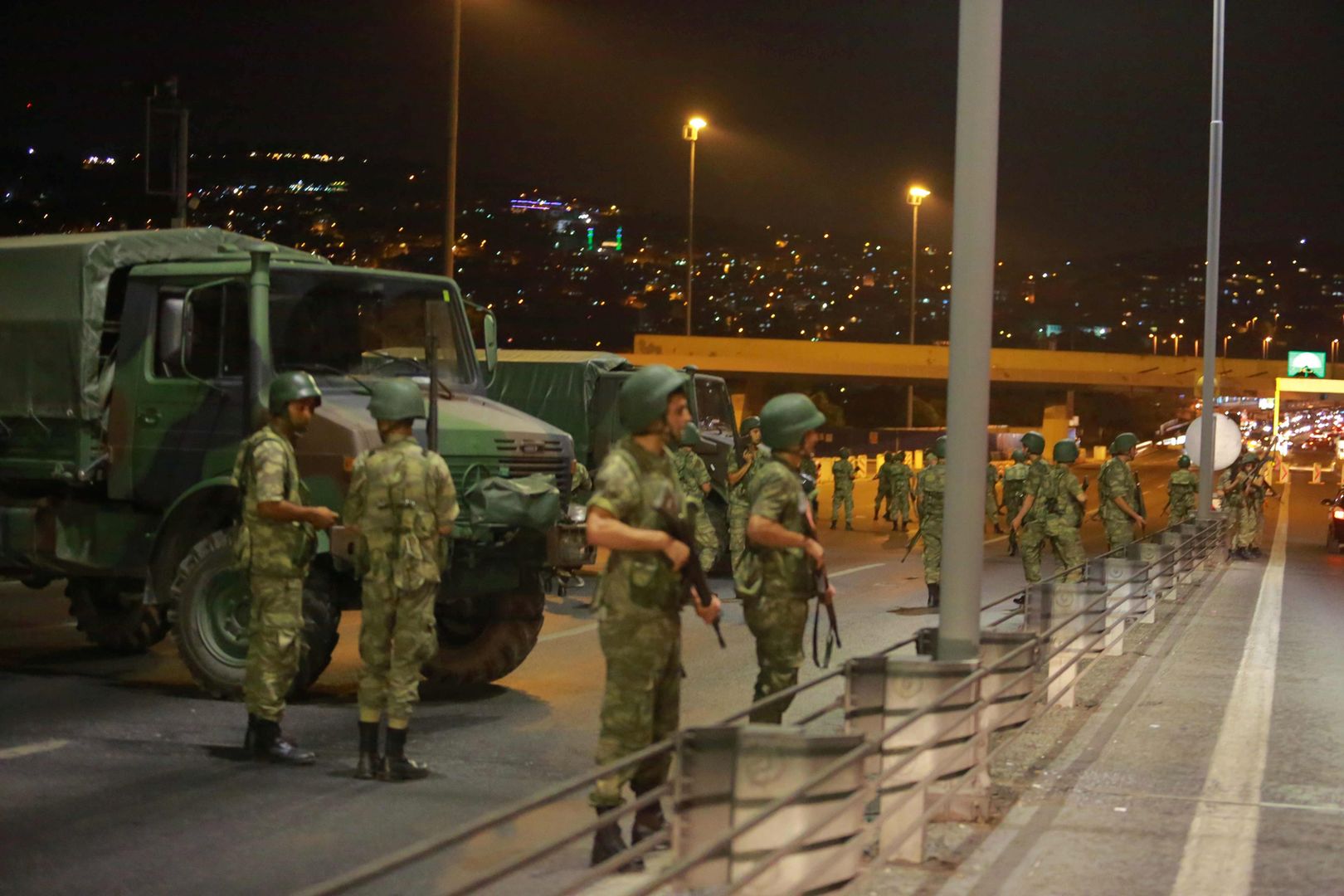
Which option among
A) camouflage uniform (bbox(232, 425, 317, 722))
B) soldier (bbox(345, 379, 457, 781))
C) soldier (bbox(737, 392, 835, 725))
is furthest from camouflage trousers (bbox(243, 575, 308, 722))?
soldier (bbox(737, 392, 835, 725))

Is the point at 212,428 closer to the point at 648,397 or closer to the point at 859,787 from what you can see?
the point at 648,397

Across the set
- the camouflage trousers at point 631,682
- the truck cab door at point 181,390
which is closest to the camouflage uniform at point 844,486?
the truck cab door at point 181,390

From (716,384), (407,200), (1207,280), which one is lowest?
(716,384)

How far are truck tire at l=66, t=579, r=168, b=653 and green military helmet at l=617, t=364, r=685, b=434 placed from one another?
297 inches

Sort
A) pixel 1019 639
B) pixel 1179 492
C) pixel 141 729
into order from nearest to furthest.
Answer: pixel 1019 639
pixel 141 729
pixel 1179 492

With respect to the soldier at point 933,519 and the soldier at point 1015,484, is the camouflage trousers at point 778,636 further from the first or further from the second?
the soldier at point 1015,484

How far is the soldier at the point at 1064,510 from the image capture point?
16312 millimetres

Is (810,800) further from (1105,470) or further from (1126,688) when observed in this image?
(1105,470)

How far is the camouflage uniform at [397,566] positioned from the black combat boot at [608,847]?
222 centimetres

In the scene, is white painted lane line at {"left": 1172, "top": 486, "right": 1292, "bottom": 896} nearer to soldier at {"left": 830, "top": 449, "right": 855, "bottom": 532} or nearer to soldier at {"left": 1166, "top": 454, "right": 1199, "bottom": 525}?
soldier at {"left": 1166, "top": 454, "right": 1199, "bottom": 525}

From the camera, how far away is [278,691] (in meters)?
8.67

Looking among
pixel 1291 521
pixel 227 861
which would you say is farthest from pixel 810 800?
pixel 1291 521

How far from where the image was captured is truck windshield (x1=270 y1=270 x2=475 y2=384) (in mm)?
10906

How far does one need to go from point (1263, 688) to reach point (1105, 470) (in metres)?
7.86
